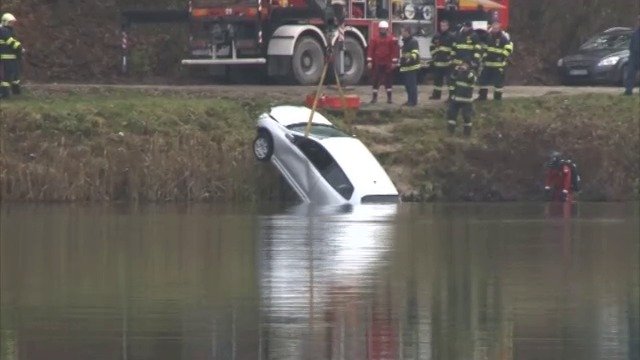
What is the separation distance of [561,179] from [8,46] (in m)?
10.3

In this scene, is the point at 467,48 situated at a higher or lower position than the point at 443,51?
higher

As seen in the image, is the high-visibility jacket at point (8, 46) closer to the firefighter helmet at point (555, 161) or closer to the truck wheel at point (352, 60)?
the truck wheel at point (352, 60)

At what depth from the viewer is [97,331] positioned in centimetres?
1416

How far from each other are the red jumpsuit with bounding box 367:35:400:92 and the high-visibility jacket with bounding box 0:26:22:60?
6669 millimetres

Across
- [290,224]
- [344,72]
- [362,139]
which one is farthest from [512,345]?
[344,72]

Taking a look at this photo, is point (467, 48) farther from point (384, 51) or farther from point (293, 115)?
point (293, 115)

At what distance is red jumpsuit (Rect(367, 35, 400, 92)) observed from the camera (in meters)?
32.1

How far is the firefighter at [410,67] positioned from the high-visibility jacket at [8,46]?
7199 millimetres

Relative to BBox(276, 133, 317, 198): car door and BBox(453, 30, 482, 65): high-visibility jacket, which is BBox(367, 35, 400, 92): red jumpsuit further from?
BBox(276, 133, 317, 198): car door

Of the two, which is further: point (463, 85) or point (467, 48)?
point (467, 48)

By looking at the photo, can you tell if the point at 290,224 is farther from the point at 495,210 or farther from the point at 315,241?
the point at 495,210

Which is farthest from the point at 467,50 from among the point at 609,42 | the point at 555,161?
the point at 609,42

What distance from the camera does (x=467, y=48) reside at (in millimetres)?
31375

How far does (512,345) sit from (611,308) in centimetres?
228
